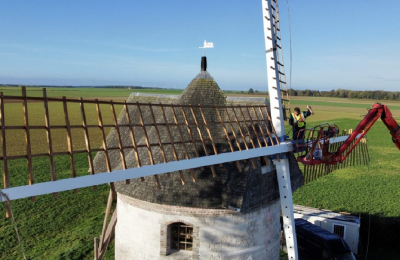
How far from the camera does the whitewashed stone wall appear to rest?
10484 mm

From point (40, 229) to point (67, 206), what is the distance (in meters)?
3.49

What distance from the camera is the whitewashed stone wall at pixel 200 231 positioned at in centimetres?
1048

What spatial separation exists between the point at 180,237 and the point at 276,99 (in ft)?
18.3

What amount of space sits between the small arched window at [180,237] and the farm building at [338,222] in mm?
→ 9485

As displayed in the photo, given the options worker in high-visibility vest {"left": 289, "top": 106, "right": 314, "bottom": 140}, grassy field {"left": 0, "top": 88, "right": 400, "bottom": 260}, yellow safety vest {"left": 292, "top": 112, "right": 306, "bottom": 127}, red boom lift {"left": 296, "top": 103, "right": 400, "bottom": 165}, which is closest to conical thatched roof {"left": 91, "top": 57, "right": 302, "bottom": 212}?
red boom lift {"left": 296, "top": 103, "right": 400, "bottom": 165}

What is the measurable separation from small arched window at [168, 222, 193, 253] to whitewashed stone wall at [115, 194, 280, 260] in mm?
204

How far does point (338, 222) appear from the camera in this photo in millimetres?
16953

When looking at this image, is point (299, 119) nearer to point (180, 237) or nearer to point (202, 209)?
point (202, 209)

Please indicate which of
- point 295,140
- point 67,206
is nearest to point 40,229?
point 67,206

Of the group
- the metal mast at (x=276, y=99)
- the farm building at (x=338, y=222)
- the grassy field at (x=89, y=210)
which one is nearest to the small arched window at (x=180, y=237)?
the metal mast at (x=276, y=99)

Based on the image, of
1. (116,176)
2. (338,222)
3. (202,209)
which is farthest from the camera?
(338,222)

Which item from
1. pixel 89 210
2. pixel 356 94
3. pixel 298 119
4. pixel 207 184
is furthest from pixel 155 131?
pixel 356 94

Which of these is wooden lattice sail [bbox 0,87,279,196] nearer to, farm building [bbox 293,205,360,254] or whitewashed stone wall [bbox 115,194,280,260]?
→ whitewashed stone wall [bbox 115,194,280,260]

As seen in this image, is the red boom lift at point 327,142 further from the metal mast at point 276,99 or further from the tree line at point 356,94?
the tree line at point 356,94
